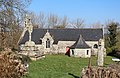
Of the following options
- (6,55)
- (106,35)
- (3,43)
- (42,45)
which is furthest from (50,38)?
Result: (6,55)

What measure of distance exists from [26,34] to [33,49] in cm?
2220

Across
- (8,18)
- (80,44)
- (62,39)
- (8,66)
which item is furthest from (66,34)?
(8,66)

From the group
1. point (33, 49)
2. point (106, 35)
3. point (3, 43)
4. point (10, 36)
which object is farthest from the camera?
point (106, 35)

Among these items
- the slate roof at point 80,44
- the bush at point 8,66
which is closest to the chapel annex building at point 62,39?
the slate roof at point 80,44

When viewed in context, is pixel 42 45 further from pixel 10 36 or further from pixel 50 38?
pixel 10 36

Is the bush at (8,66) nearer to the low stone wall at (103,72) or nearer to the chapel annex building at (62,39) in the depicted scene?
the low stone wall at (103,72)

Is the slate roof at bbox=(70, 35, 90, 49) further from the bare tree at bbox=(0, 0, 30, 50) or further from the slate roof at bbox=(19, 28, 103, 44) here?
the bare tree at bbox=(0, 0, 30, 50)

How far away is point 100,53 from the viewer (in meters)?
26.4

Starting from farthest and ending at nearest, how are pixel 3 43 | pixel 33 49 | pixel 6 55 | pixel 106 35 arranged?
pixel 106 35, pixel 33 49, pixel 3 43, pixel 6 55

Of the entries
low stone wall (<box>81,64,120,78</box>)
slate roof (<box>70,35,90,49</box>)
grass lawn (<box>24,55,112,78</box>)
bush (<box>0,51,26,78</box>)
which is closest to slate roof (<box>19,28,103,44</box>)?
slate roof (<box>70,35,90,49</box>)

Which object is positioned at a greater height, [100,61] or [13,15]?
[13,15]

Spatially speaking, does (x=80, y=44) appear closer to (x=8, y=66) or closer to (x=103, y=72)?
(x=103, y=72)

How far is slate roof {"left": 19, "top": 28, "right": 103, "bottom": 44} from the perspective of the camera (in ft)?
157

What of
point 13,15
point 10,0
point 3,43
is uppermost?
point 10,0
